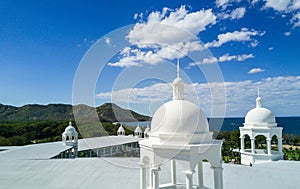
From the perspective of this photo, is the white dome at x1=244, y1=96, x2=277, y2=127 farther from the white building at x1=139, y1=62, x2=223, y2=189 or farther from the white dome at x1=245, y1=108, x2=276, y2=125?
the white building at x1=139, y1=62, x2=223, y2=189

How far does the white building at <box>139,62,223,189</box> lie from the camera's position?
784 cm

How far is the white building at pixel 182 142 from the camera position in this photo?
7.84 meters

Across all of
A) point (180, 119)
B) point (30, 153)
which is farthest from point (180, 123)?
point (30, 153)

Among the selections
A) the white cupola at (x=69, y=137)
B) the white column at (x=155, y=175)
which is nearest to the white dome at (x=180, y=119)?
the white column at (x=155, y=175)

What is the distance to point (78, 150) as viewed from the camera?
90.6ft

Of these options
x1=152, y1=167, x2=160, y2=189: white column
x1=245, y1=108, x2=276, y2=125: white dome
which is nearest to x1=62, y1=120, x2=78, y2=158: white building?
x1=245, y1=108, x2=276, y2=125: white dome

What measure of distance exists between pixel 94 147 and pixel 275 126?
58.3ft

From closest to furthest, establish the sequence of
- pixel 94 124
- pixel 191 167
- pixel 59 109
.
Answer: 1. pixel 191 167
2. pixel 94 124
3. pixel 59 109

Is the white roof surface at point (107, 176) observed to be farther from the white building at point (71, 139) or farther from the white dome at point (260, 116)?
the white building at point (71, 139)

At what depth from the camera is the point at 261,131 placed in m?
18.6

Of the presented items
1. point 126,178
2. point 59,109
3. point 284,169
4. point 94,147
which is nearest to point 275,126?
point 284,169

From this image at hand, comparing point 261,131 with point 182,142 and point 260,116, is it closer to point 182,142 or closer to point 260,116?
point 260,116

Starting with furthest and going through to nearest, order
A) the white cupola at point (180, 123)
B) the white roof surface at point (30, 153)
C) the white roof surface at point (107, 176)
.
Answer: the white roof surface at point (30, 153), the white roof surface at point (107, 176), the white cupola at point (180, 123)

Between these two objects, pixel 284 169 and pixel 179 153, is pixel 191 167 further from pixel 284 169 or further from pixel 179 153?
pixel 284 169
